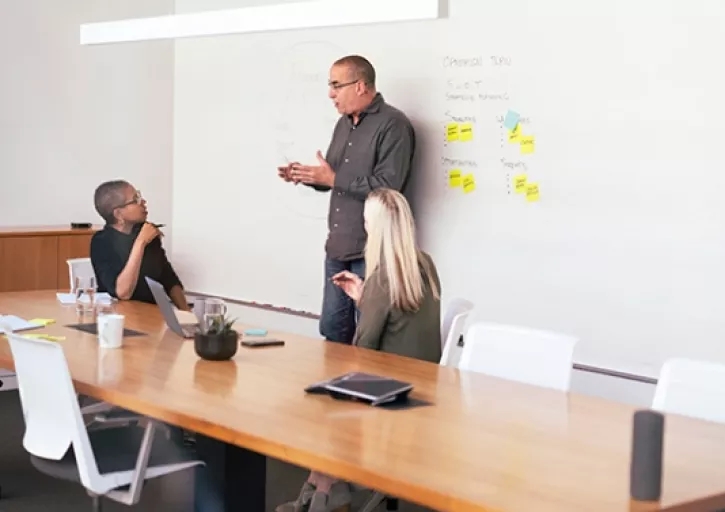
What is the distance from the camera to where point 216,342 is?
3.54 meters

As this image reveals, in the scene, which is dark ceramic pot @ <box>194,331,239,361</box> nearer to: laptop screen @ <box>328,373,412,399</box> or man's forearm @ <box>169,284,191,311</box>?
laptop screen @ <box>328,373,412,399</box>

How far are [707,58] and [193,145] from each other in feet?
11.9

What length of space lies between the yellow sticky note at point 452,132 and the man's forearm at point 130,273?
158 cm

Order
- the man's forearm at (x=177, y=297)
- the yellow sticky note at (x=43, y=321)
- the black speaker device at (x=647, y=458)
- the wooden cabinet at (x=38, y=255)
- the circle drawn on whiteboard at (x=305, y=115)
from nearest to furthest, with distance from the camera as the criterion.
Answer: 1. the black speaker device at (x=647, y=458)
2. the yellow sticky note at (x=43, y=321)
3. the man's forearm at (x=177, y=297)
4. the wooden cabinet at (x=38, y=255)
5. the circle drawn on whiteboard at (x=305, y=115)

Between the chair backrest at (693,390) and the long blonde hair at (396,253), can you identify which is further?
the long blonde hair at (396,253)

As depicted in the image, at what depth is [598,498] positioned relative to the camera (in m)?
2.16

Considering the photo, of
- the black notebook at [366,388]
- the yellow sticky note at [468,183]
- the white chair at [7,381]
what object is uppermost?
the yellow sticky note at [468,183]

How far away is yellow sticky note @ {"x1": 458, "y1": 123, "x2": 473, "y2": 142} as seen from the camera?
5.36m

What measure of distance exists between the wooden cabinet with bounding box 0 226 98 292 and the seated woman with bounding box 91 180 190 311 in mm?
1109

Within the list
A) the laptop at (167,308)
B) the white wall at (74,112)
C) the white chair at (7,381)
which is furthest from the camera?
the white wall at (74,112)

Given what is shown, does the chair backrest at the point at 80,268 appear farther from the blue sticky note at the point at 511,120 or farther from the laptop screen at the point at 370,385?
the laptop screen at the point at 370,385

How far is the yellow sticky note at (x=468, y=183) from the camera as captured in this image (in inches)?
212

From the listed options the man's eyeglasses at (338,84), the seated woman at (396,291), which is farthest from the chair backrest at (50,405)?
the man's eyeglasses at (338,84)

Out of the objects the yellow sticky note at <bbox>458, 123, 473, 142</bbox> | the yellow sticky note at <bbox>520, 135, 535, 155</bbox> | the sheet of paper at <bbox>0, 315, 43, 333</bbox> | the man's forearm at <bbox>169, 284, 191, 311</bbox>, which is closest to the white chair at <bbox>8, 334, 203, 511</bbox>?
the sheet of paper at <bbox>0, 315, 43, 333</bbox>
